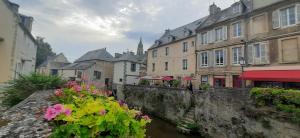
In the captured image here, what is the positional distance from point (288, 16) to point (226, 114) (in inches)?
415

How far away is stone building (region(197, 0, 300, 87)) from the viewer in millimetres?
15648

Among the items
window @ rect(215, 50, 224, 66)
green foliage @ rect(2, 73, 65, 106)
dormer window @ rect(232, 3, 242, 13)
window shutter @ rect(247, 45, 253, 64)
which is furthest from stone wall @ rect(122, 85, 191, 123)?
green foliage @ rect(2, 73, 65, 106)

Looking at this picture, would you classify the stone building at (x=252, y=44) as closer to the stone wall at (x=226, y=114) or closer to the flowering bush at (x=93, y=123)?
the stone wall at (x=226, y=114)

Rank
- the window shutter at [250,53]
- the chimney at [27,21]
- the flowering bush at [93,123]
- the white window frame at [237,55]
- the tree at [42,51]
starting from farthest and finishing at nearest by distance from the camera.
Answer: the tree at [42,51]
the chimney at [27,21]
the white window frame at [237,55]
the window shutter at [250,53]
the flowering bush at [93,123]

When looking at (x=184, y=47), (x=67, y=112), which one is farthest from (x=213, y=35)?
(x=67, y=112)

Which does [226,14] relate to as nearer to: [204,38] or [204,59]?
[204,38]

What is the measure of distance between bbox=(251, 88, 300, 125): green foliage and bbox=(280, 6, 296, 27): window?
29.1 feet

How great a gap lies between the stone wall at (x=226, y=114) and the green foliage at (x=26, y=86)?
444 inches

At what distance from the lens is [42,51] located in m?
59.4

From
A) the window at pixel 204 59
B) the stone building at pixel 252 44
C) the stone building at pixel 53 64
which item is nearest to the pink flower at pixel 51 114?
the stone building at pixel 252 44

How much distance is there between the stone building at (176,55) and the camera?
87.0ft

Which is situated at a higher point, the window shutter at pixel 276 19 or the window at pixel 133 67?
the window shutter at pixel 276 19

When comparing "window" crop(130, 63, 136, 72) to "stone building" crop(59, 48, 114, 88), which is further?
"window" crop(130, 63, 136, 72)

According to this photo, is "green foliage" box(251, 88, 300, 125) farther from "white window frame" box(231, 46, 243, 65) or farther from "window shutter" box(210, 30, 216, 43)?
"window shutter" box(210, 30, 216, 43)
